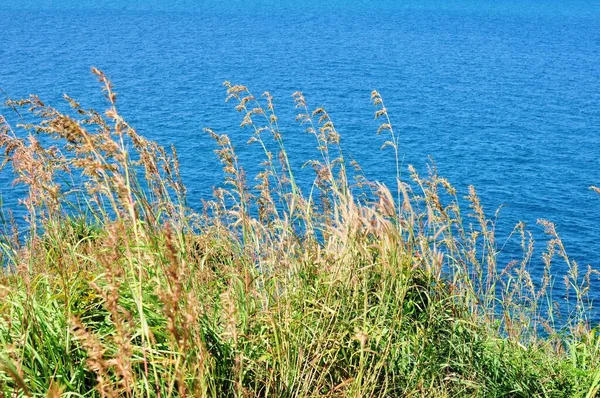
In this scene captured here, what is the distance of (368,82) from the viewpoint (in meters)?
50.5

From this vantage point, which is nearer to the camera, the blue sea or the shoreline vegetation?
the shoreline vegetation

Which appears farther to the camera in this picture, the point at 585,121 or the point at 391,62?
the point at 391,62

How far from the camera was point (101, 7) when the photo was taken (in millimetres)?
90750

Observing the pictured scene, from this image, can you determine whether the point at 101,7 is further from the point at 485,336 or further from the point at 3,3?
the point at 485,336

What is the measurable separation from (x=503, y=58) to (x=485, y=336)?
6260 cm

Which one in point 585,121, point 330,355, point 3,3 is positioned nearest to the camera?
point 330,355

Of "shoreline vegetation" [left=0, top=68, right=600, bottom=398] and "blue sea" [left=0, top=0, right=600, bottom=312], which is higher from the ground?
"shoreline vegetation" [left=0, top=68, right=600, bottom=398]

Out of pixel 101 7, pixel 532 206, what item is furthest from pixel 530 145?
pixel 101 7

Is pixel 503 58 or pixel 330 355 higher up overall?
pixel 330 355

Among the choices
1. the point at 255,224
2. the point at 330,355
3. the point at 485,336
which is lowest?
the point at 485,336

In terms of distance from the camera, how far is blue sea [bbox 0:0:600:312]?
104 ft

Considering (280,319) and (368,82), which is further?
(368,82)

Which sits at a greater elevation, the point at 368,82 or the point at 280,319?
the point at 280,319

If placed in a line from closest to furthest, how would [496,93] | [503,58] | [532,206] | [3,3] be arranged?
[532,206] < [496,93] < [503,58] < [3,3]
